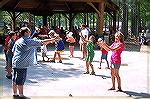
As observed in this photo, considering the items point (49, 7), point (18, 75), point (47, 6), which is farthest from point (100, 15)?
point (18, 75)

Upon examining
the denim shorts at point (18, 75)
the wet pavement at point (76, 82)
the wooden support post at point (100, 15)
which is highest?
the wooden support post at point (100, 15)

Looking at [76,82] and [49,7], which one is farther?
[49,7]

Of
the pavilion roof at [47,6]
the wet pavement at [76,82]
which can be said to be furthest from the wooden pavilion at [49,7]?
the wet pavement at [76,82]

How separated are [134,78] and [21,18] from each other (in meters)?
58.3

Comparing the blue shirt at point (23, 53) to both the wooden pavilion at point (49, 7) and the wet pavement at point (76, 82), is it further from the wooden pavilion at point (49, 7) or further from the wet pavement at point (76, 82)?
the wooden pavilion at point (49, 7)

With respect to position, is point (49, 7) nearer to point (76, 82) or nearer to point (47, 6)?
point (47, 6)

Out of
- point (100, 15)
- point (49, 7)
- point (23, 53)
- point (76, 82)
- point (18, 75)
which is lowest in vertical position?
point (76, 82)

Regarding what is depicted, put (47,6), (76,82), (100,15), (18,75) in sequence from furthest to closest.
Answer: (47,6), (100,15), (76,82), (18,75)

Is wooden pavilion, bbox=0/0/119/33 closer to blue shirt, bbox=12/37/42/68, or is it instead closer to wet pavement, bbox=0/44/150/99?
wet pavement, bbox=0/44/150/99

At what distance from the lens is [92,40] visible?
13.2 meters

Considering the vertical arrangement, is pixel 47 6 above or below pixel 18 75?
above

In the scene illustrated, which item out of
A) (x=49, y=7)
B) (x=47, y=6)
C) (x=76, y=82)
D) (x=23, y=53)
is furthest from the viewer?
(x=49, y=7)

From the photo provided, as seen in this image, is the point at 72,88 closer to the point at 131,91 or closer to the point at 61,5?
the point at 131,91

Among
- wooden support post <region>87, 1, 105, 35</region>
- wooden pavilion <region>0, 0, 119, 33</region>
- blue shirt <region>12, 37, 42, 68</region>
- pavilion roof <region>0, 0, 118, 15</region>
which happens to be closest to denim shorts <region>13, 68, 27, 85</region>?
blue shirt <region>12, 37, 42, 68</region>
